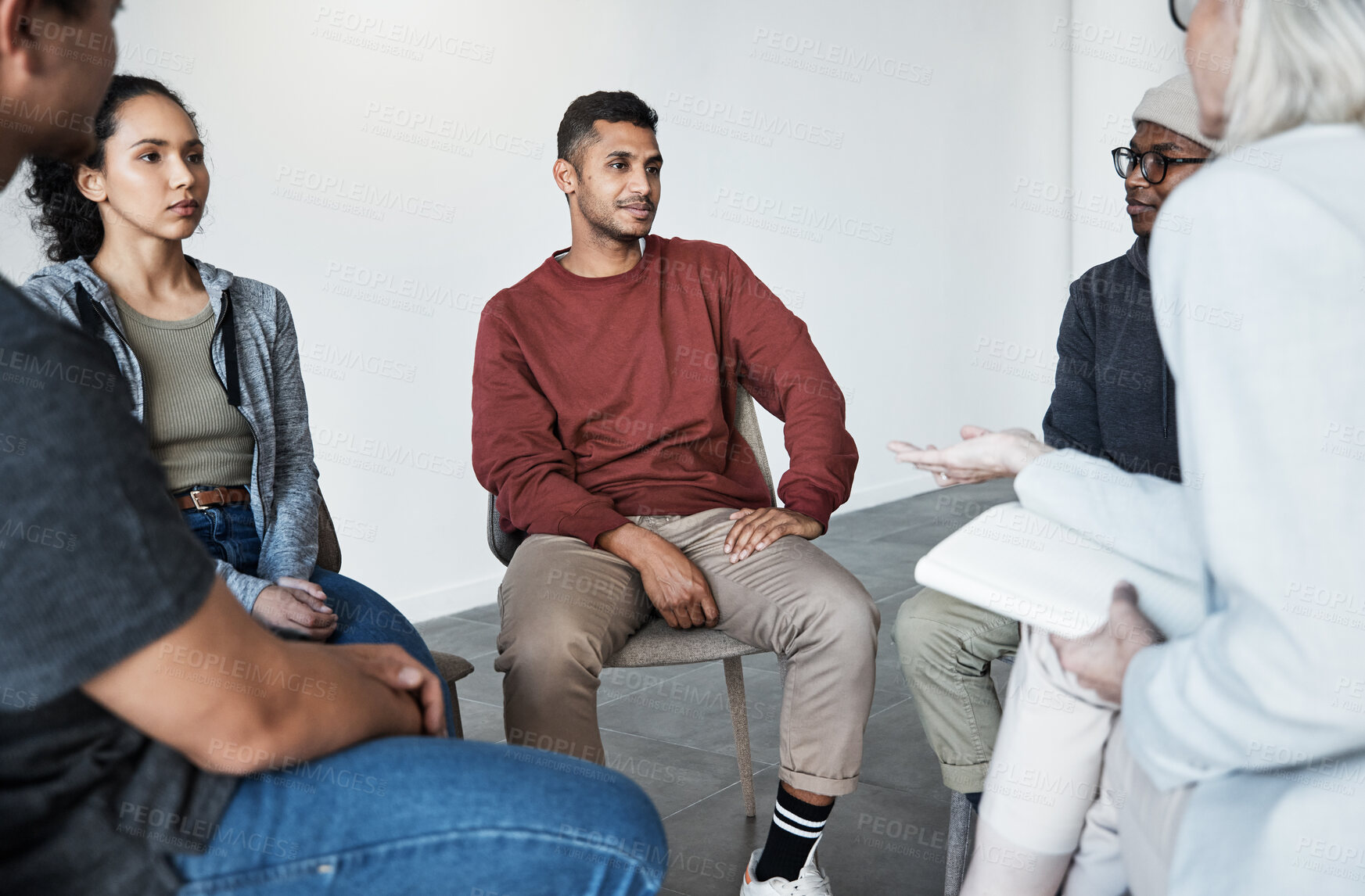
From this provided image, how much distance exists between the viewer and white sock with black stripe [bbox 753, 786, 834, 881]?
1.79 metres

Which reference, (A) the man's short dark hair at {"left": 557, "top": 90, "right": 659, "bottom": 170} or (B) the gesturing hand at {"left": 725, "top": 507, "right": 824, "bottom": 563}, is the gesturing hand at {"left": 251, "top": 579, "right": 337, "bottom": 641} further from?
(A) the man's short dark hair at {"left": 557, "top": 90, "right": 659, "bottom": 170}

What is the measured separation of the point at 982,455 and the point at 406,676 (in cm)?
70

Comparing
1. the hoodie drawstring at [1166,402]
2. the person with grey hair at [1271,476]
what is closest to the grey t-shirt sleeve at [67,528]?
the person with grey hair at [1271,476]

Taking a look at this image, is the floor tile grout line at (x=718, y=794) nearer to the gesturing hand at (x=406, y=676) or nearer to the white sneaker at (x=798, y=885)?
the white sneaker at (x=798, y=885)

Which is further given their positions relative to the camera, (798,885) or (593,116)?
(593,116)

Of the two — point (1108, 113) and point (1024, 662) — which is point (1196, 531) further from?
point (1108, 113)

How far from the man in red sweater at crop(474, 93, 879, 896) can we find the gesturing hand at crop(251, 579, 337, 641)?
319 mm

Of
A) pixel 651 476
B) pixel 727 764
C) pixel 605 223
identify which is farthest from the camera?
pixel 727 764

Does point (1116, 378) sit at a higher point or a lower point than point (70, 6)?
lower

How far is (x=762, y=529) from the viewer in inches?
79.4

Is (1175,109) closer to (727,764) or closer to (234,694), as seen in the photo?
(727,764)

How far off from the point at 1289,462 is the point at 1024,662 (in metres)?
0.45

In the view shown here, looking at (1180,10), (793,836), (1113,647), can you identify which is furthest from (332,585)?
(1180,10)

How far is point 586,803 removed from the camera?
957 millimetres
